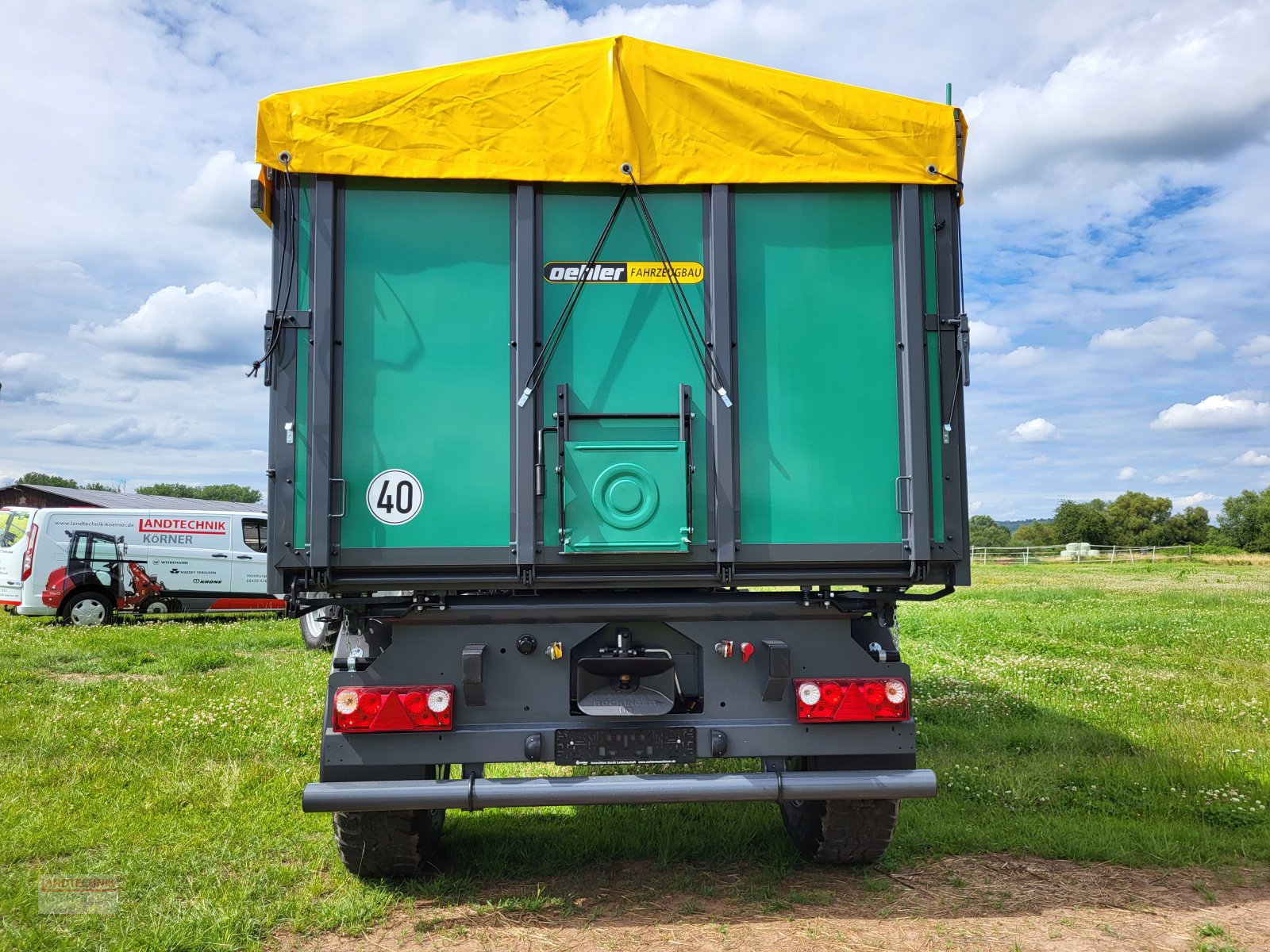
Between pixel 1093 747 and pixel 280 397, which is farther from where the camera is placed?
pixel 1093 747

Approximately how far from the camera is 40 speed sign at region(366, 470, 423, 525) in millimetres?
3910

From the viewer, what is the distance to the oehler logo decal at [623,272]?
402 cm

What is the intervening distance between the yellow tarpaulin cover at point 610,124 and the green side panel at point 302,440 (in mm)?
772

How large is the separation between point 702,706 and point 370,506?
1705 mm

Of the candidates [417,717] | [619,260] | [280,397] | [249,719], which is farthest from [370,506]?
[249,719]

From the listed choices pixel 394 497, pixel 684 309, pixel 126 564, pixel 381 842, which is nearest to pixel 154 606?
pixel 126 564

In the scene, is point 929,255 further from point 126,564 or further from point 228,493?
point 228,493

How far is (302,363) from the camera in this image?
3.89m

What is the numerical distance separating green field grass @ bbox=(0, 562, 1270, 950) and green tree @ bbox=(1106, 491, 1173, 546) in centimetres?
8695

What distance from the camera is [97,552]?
618 inches

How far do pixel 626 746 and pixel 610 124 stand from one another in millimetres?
2719

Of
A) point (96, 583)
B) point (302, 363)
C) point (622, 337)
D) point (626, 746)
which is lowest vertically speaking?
point (626, 746)

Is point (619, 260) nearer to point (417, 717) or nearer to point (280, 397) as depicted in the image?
point (280, 397)

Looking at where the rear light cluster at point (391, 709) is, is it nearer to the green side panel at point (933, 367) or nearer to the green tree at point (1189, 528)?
the green side panel at point (933, 367)
